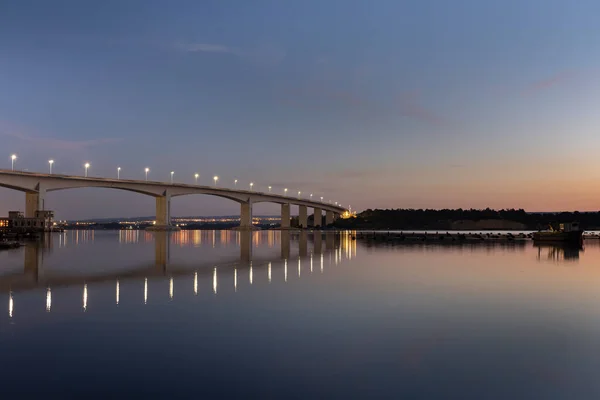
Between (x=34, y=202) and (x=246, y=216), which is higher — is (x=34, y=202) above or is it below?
above

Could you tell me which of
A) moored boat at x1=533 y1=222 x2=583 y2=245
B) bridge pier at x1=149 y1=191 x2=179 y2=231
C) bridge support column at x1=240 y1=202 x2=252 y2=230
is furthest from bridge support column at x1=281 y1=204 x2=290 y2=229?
moored boat at x1=533 y1=222 x2=583 y2=245

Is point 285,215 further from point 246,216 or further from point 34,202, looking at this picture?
point 34,202

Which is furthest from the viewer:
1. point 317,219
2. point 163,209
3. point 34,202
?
point 317,219

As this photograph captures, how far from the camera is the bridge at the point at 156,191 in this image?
8619 cm

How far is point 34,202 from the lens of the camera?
88.8 meters

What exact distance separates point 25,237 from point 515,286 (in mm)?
66782

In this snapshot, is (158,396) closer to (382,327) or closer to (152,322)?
(152,322)

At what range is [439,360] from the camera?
10.1 metres

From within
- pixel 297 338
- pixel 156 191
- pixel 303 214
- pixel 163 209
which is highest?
pixel 156 191

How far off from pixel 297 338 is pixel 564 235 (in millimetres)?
67703

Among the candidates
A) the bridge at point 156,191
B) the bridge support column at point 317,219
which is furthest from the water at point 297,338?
the bridge support column at point 317,219

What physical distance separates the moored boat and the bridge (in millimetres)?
77882

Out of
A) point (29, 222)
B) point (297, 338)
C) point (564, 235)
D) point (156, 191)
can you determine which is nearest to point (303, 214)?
point (156, 191)

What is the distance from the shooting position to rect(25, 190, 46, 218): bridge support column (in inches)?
3487
